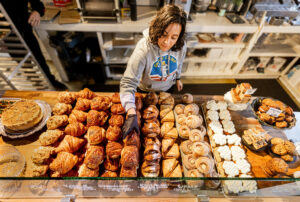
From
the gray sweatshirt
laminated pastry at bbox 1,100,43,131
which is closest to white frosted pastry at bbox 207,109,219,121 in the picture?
the gray sweatshirt

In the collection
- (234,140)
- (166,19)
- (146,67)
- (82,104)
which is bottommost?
(234,140)

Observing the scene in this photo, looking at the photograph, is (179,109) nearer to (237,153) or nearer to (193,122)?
(193,122)

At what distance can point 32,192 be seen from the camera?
128 cm

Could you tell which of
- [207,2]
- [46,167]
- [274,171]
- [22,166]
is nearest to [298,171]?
[274,171]

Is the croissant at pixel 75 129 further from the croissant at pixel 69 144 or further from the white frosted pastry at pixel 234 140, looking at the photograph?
the white frosted pastry at pixel 234 140

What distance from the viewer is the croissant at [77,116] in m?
1.74

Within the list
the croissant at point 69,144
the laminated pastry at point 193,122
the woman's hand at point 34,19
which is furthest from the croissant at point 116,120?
the woman's hand at point 34,19

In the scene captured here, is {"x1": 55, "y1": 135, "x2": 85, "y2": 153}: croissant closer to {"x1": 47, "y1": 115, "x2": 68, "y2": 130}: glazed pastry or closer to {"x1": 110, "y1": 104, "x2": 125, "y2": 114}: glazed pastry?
{"x1": 47, "y1": 115, "x2": 68, "y2": 130}: glazed pastry

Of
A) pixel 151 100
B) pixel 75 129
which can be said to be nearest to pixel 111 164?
pixel 75 129

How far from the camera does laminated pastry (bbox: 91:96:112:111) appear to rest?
182cm

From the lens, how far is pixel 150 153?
1513 mm

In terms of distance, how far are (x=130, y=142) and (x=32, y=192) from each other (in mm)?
855

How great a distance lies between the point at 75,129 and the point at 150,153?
795mm

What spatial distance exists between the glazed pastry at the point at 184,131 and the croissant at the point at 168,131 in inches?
2.2
